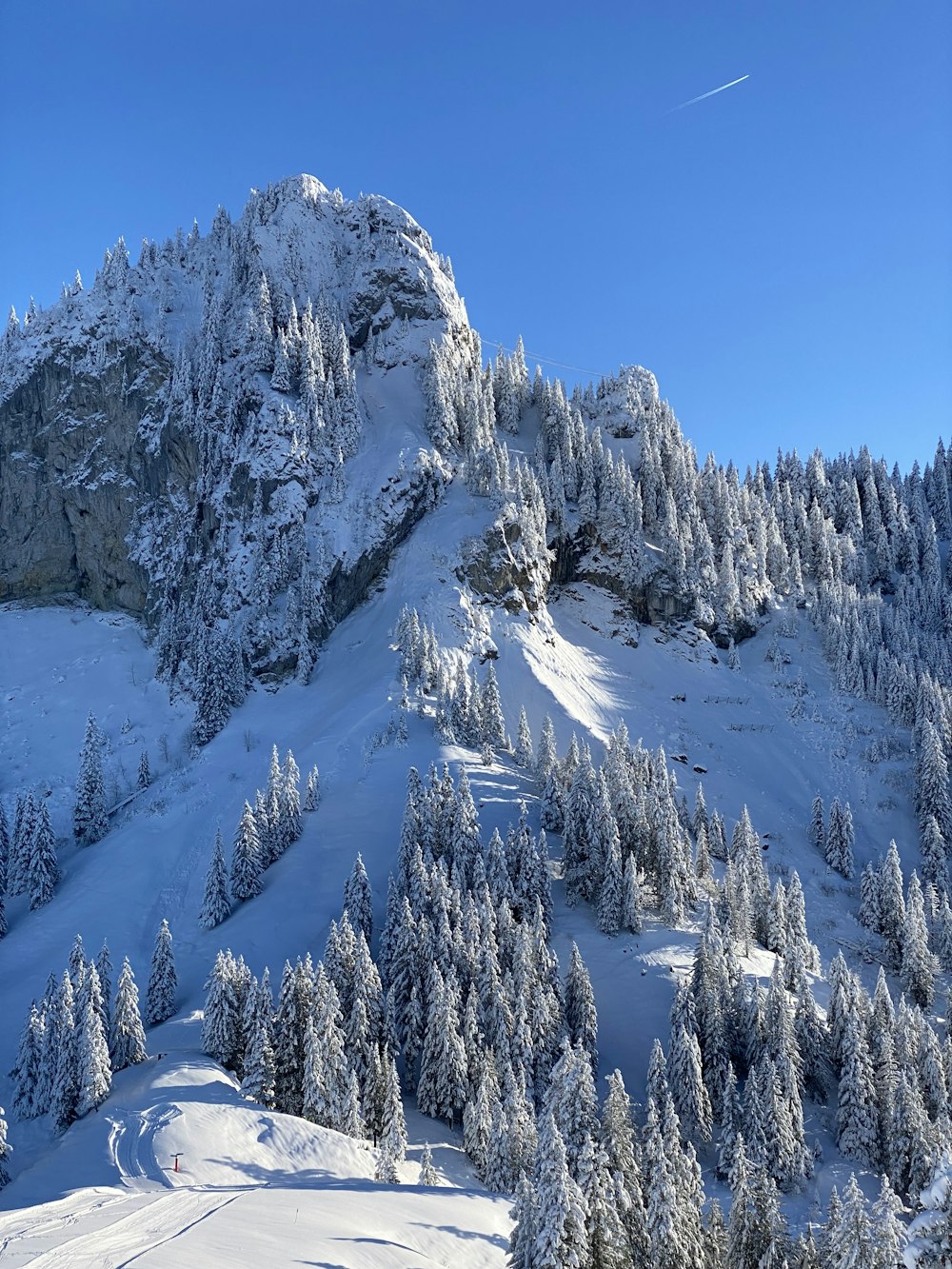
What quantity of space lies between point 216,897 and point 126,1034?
20.2m

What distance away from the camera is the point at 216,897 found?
7300 centimetres

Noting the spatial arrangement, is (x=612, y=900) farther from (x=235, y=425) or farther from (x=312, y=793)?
(x=235, y=425)

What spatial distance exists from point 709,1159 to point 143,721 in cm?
8853

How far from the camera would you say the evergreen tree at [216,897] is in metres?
72.8

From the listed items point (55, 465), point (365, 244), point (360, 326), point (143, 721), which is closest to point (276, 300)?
point (360, 326)

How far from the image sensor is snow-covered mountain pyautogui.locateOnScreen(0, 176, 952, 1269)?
132ft

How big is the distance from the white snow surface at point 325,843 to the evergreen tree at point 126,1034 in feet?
6.34

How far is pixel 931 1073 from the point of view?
186 feet

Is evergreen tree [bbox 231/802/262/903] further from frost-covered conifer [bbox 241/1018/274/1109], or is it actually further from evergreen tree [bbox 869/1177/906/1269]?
evergreen tree [bbox 869/1177/906/1269]

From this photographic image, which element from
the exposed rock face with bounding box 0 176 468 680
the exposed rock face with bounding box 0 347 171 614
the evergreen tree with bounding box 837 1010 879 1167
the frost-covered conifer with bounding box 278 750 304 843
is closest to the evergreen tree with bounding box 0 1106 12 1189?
the frost-covered conifer with bounding box 278 750 304 843

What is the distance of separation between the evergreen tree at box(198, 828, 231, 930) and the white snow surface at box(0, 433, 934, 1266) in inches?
50.0

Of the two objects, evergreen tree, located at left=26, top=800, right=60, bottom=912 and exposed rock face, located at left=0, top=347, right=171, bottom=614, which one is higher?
exposed rock face, located at left=0, top=347, right=171, bottom=614

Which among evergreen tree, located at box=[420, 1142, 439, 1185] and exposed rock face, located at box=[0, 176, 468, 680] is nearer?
evergreen tree, located at box=[420, 1142, 439, 1185]

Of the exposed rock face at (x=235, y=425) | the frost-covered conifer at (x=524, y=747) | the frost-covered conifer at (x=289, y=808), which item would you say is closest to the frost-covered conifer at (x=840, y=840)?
the frost-covered conifer at (x=524, y=747)
